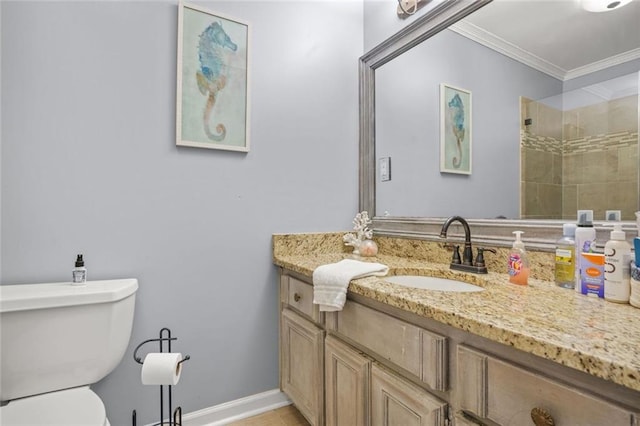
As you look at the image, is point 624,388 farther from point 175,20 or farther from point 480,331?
point 175,20

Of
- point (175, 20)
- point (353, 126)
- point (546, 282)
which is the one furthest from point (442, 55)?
point (175, 20)

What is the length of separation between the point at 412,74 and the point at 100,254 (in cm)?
172

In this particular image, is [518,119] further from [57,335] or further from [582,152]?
[57,335]

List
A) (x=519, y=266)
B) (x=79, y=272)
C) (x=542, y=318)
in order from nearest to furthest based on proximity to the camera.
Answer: (x=542, y=318)
(x=519, y=266)
(x=79, y=272)

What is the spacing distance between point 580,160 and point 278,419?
1700 mm

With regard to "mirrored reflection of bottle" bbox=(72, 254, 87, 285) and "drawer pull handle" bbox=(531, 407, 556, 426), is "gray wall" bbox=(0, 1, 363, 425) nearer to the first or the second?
"mirrored reflection of bottle" bbox=(72, 254, 87, 285)

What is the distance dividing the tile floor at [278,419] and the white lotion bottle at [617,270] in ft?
4.51

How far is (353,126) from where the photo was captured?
1.92 meters

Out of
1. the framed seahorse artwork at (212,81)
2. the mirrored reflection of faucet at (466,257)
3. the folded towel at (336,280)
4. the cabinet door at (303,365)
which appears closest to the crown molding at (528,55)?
the mirrored reflection of faucet at (466,257)

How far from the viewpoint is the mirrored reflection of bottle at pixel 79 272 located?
1161 mm

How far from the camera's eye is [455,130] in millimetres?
1518

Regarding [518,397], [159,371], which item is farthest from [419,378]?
[159,371]

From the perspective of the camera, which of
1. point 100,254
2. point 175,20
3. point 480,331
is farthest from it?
point 175,20

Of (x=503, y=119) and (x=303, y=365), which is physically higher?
(x=503, y=119)
